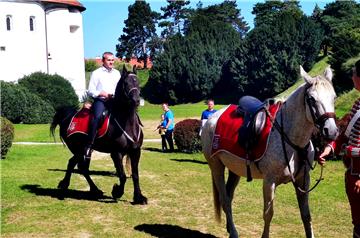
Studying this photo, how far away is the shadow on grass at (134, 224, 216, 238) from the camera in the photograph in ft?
22.8

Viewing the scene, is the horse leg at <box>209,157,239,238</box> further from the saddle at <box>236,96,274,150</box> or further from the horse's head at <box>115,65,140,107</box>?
the horse's head at <box>115,65,140,107</box>

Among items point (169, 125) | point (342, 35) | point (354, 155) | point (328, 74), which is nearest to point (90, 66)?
point (342, 35)

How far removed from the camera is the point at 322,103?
479 centimetres

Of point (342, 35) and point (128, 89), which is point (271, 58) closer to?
point (342, 35)

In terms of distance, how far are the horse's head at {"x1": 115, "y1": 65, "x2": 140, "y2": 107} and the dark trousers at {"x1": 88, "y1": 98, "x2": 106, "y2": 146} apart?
1.61 feet

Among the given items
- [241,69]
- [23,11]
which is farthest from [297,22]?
[23,11]

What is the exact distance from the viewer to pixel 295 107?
5.45 m

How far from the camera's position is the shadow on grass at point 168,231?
695cm

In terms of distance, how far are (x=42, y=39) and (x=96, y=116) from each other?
166 ft

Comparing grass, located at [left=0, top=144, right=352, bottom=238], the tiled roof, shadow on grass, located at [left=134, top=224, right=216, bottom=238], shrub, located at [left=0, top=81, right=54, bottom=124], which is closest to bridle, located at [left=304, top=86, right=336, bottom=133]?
grass, located at [left=0, top=144, right=352, bottom=238]

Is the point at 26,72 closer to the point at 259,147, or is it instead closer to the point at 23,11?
the point at 23,11

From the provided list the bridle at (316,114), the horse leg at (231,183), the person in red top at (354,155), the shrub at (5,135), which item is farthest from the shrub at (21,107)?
the person in red top at (354,155)

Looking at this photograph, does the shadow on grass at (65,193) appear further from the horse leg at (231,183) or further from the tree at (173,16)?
the tree at (173,16)

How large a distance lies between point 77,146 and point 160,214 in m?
2.70
